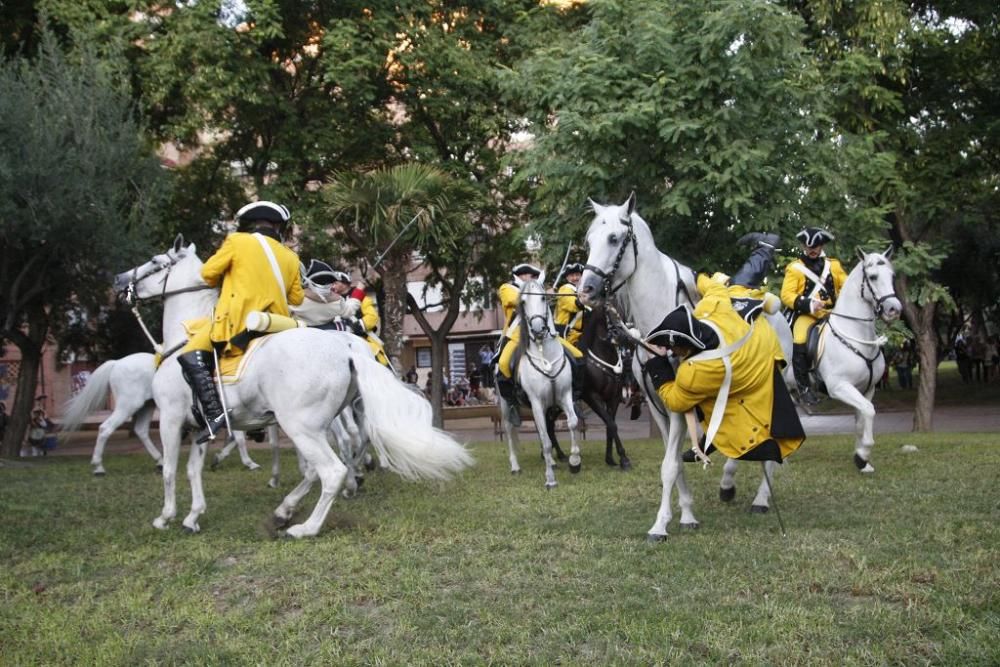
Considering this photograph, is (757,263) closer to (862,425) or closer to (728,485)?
(728,485)

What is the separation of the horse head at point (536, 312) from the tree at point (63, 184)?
9353mm

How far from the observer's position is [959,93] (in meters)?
21.2

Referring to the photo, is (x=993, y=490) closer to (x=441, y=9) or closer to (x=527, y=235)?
(x=527, y=235)

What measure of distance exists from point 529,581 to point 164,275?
17.1 feet

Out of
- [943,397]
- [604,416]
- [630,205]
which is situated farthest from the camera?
[943,397]

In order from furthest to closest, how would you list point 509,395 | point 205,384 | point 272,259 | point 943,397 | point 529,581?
point 943,397 < point 509,395 < point 272,259 < point 205,384 < point 529,581

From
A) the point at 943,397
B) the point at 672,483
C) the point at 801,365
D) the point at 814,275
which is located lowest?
the point at 943,397

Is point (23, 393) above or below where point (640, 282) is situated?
below

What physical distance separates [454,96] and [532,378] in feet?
40.3

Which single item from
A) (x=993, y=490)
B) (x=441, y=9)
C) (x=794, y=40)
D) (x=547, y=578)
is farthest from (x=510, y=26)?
(x=547, y=578)

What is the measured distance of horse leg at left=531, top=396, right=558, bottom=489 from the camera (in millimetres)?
11453

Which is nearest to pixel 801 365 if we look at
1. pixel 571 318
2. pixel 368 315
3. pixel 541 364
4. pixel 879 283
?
pixel 879 283

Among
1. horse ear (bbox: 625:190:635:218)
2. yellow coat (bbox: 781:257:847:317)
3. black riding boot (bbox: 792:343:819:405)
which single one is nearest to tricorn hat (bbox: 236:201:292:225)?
horse ear (bbox: 625:190:635:218)

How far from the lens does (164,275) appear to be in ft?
32.3
